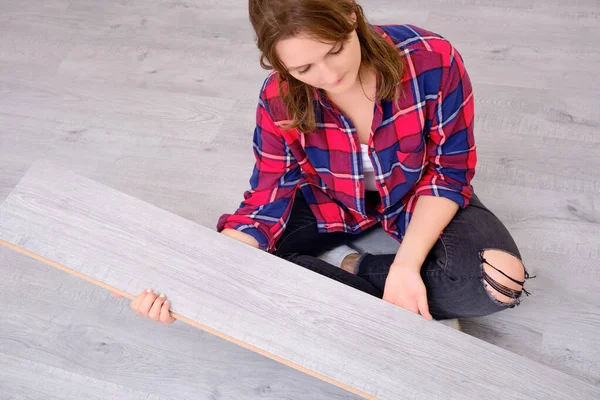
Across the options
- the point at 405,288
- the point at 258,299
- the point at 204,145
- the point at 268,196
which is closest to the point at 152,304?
the point at 258,299

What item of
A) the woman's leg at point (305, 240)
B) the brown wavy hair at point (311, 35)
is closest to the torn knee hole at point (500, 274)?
the woman's leg at point (305, 240)

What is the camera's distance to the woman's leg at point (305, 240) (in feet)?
4.07

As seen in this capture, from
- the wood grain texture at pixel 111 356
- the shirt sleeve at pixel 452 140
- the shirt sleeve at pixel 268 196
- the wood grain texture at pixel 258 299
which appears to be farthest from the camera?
the wood grain texture at pixel 111 356

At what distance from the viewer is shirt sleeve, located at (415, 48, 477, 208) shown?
1.06 metres

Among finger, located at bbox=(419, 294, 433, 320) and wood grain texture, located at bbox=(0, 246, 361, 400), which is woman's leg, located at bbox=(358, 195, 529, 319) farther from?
wood grain texture, located at bbox=(0, 246, 361, 400)

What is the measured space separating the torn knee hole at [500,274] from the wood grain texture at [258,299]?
177 mm

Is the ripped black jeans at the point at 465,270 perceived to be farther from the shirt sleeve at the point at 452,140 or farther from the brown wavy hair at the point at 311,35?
the brown wavy hair at the point at 311,35

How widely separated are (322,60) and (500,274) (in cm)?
51

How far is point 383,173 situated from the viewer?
115 centimetres

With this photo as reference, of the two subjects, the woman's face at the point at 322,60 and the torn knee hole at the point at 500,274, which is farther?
the torn knee hole at the point at 500,274

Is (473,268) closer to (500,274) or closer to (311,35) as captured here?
(500,274)

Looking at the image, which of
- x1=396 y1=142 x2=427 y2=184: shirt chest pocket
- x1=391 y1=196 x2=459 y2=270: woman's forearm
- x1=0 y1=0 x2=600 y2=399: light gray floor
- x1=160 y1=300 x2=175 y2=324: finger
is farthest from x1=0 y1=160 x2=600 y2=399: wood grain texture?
x1=0 y1=0 x2=600 y2=399: light gray floor

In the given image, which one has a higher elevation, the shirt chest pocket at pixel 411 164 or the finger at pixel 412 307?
the shirt chest pocket at pixel 411 164

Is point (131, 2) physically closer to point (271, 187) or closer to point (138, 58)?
point (138, 58)
